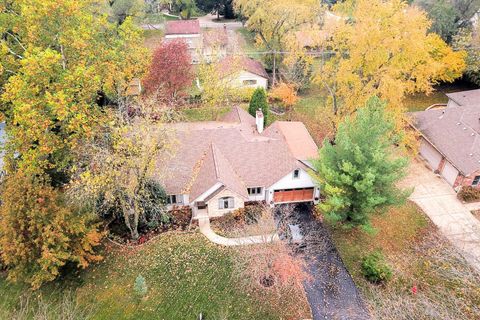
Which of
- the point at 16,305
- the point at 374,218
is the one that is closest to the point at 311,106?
the point at 374,218

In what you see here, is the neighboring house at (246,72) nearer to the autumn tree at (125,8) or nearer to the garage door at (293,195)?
the garage door at (293,195)

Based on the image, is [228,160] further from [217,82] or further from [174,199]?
[217,82]

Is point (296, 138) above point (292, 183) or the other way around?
above

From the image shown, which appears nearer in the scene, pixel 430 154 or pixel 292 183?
pixel 292 183

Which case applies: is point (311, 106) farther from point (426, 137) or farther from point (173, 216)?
point (173, 216)

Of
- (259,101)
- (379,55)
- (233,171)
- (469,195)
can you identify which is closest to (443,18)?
(379,55)

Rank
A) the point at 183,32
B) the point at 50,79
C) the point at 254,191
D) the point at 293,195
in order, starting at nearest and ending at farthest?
the point at 50,79
the point at 254,191
the point at 293,195
the point at 183,32

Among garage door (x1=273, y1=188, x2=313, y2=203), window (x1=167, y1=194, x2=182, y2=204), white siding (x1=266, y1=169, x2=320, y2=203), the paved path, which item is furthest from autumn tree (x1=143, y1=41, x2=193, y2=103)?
the paved path
